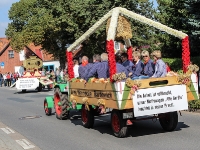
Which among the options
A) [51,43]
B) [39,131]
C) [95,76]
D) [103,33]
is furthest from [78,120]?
[51,43]

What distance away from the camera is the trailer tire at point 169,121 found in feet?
31.3

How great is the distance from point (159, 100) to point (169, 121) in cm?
100

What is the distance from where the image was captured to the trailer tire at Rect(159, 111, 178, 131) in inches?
376

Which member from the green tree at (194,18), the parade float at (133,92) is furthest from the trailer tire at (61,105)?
the green tree at (194,18)

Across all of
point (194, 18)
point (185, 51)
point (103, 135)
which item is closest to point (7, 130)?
point (103, 135)

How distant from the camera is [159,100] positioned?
891 cm

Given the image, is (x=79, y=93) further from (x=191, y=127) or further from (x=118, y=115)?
(x=191, y=127)

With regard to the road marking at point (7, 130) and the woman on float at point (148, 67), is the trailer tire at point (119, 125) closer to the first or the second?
the woman on float at point (148, 67)

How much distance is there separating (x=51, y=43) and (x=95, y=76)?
118ft

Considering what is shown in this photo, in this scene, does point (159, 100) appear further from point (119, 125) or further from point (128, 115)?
point (119, 125)

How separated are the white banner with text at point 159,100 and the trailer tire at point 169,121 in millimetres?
524

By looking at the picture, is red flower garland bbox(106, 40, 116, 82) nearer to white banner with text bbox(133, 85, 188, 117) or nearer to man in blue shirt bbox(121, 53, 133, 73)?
white banner with text bbox(133, 85, 188, 117)

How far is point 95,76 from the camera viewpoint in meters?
10.2

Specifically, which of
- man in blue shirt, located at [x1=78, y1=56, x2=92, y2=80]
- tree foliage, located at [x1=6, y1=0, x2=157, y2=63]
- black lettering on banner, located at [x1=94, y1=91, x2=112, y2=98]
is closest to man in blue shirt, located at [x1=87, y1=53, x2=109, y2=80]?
man in blue shirt, located at [x1=78, y1=56, x2=92, y2=80]
